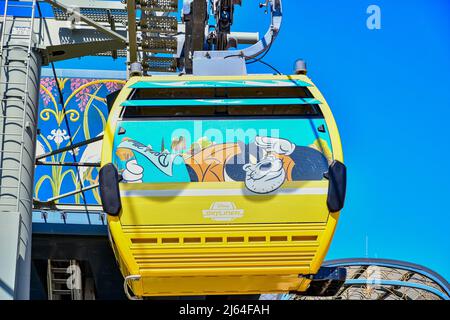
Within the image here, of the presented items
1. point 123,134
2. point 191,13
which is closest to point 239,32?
point 191,13

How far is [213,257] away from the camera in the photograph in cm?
589

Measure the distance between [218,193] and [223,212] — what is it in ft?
0.59

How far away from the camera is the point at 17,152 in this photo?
871 centimetres

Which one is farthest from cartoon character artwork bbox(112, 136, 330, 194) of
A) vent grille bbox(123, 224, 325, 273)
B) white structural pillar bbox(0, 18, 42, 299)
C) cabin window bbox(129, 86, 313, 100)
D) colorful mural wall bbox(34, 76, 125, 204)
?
colorful mural wall bbox(34, 76, 125, 204)

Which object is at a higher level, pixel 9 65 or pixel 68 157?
pixel 9 65

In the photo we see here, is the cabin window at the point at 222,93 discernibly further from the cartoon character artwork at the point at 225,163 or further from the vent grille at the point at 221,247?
the vent grille at the point at 221,247

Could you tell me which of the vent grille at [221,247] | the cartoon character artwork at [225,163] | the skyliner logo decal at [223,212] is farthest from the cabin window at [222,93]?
the vent grille at [221,247]

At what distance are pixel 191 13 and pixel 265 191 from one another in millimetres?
4754

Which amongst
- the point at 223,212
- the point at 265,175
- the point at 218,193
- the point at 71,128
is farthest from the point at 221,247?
the point at 71,128

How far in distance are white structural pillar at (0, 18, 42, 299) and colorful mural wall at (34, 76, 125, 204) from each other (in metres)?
8.19

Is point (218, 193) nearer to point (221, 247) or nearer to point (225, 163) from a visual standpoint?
point (225, 163)

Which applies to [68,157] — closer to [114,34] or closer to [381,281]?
[114,34]

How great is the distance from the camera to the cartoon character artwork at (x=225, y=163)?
600cm

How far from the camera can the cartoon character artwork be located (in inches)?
236
